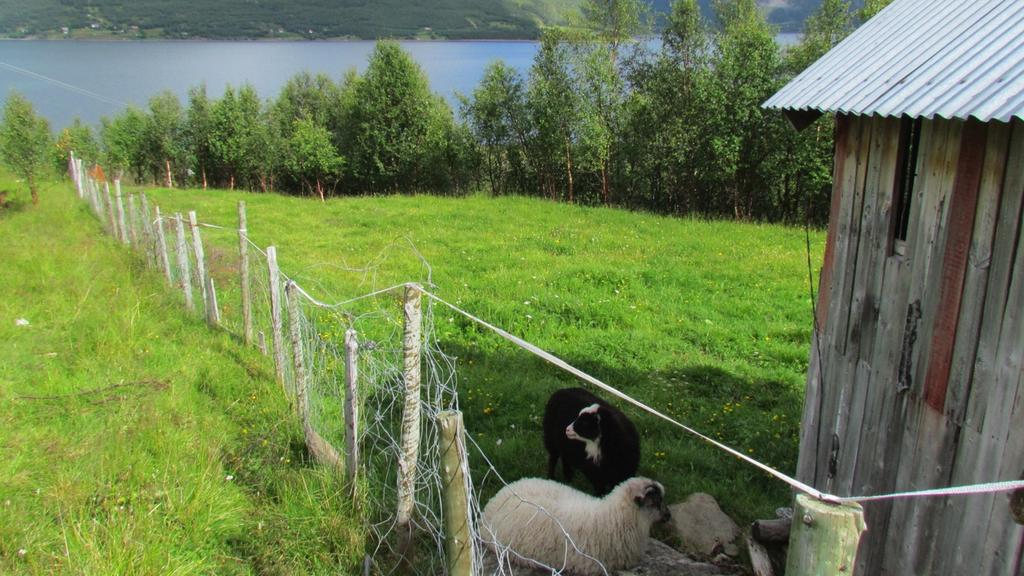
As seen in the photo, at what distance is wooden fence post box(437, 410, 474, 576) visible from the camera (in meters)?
2.85

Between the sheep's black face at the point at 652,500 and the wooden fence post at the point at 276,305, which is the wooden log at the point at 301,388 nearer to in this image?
the wooden fence post at the point at 276,305

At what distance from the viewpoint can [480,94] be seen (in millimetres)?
38219

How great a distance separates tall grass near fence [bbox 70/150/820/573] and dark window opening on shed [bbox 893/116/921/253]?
2666 mm

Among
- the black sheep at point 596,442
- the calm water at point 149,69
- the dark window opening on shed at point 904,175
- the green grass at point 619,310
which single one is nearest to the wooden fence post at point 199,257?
the green grass at point 619,310

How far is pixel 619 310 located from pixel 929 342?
7.10m

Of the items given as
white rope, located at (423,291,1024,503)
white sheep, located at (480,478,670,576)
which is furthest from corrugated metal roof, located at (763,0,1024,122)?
white sheep, located at (480,478,670,576)

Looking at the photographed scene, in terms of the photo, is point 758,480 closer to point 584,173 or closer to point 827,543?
point 827,543

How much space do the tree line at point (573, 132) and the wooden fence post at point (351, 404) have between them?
2686 cm

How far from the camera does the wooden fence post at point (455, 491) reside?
112 inches

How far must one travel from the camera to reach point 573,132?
35656mm

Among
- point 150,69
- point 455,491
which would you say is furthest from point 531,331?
point 150,69

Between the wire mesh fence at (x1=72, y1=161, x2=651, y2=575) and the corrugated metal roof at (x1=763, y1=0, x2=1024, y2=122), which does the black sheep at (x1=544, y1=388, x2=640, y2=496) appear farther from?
the corrugated metal roof at (x1=763, y1=0, x2=1024, y2=122)

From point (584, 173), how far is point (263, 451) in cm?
3594

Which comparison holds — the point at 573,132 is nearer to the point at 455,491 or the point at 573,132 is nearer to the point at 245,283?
the point at 245,283
